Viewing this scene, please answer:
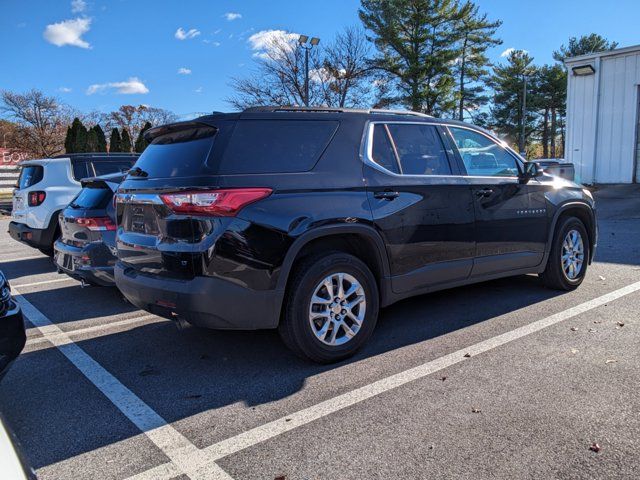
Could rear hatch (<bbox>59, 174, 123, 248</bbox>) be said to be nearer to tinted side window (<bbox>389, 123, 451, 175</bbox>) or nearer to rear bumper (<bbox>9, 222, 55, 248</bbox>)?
Result: rear bumper (<bbox>9, 222, 55, 248</bbox>)

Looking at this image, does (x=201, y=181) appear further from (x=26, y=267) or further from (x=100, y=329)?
(x=26, y=267)

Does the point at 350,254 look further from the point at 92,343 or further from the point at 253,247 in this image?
the point at 92,343

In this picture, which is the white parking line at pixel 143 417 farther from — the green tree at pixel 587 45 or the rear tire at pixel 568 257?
the green tree at pixel 587 45

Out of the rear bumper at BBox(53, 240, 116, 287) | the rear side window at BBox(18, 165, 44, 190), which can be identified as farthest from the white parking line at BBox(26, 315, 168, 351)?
the rear side window at BBox(18, 165, 44, 190)

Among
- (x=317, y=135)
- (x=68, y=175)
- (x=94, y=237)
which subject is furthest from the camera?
(x=68, y=175)

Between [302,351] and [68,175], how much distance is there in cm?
684

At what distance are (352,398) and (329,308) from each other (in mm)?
749

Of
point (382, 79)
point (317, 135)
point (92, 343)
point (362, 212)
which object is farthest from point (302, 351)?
point (382, 79)

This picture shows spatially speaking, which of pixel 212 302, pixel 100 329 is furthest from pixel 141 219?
pixel 100 329

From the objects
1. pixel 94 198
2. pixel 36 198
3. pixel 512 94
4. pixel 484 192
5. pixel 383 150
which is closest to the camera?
pixel 383 150

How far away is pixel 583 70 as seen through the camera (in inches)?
735

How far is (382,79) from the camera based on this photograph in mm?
36375

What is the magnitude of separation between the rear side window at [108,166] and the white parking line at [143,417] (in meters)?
4.96

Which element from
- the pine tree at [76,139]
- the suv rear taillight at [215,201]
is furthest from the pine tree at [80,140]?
the suv rear taillight at [215,201]
